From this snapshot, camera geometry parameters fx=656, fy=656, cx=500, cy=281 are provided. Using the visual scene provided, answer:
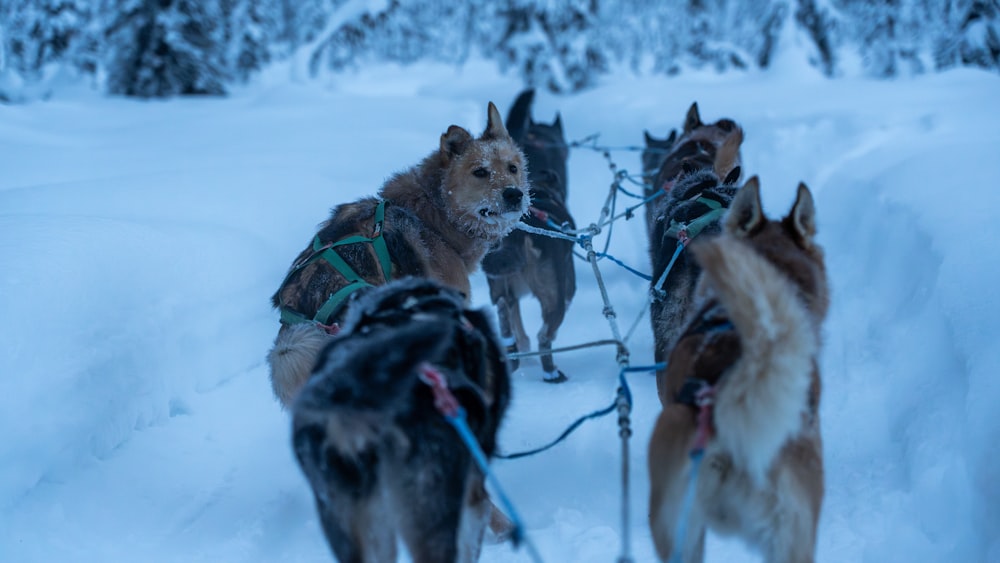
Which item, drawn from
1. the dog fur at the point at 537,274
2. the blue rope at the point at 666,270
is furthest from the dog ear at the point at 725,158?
the blue rope at the point at 666,270

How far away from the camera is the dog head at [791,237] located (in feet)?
7.69

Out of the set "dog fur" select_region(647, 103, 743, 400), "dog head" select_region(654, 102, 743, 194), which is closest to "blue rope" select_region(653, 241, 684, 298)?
"dog fur" select_region(647, 103, 743, 400)

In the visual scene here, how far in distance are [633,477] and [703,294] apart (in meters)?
1.64

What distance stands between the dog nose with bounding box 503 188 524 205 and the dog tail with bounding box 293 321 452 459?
2.27 meters

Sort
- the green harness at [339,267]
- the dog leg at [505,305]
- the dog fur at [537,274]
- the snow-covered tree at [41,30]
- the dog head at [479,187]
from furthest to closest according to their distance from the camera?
the snow-covered tree at [41,30] → the dog leg at [505,305] → the dog fur at [537,274] → the dog head at [479,187] → the green harness at [339,267]

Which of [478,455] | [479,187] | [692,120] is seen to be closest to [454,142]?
[479,187]

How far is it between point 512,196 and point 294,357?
69.7 inches

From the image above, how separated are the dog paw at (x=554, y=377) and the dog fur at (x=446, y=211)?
4.76 feet

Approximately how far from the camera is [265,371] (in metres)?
4.89

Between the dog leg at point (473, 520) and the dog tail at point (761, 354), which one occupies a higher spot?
the dog tail at point (761, 354)

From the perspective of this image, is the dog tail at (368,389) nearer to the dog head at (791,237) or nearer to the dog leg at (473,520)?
the dog leg at (473,520)

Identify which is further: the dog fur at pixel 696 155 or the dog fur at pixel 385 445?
the dog fur at pixel 696 155

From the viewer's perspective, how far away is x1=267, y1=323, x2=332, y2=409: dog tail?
2686mm

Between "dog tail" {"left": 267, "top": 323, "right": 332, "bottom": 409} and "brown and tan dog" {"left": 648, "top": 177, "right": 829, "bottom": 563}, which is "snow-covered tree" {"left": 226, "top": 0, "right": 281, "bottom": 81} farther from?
"brown and tan dog" {"left": 648, "top": 177, "right": 829, "bottom": 563}
